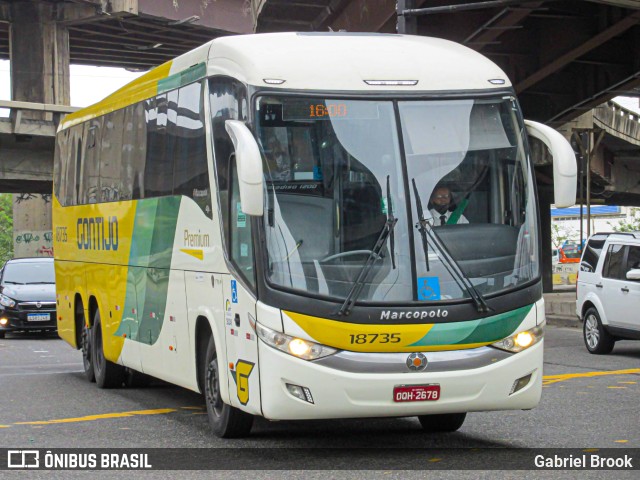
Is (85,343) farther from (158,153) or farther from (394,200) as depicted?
(394,200)

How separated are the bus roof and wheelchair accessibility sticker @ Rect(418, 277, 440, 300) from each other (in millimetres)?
1540

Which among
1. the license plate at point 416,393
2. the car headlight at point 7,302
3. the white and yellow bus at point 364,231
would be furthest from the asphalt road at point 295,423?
the car headlight at point 7,302

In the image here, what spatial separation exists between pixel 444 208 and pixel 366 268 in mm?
819

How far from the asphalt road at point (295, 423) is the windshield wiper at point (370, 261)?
60.1 inches

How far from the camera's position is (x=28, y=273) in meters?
29.3

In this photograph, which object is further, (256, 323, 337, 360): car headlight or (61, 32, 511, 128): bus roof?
(61, 32, 511, 128): bus roof

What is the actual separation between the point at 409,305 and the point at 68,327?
9.24 meters

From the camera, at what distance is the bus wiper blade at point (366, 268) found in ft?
29.6

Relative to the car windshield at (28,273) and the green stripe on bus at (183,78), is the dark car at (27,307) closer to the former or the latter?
the car windshield at (28,273)

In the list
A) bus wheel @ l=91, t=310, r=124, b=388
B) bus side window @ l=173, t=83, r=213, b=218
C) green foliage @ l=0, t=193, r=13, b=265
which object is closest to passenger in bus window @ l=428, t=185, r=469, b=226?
bus side window @ l=173, t=83, r=213, b=218

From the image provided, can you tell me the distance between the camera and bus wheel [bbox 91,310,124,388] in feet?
50.2

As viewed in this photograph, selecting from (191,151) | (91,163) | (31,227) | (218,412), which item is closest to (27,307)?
(91,163)

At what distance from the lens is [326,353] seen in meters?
8.99

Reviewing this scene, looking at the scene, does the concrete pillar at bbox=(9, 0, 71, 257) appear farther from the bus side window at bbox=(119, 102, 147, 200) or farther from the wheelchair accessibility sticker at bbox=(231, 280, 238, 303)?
the wheelchair accessibility sticker at bbox=(231, 280, 238, 303)
